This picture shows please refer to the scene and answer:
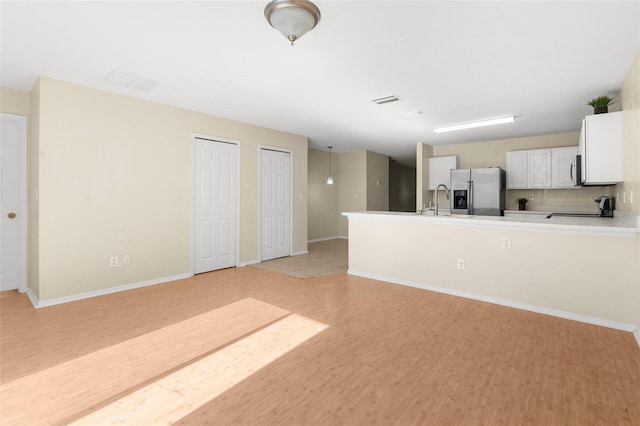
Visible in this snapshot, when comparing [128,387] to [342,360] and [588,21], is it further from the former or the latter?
[588,21]

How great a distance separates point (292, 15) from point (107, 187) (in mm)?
3326

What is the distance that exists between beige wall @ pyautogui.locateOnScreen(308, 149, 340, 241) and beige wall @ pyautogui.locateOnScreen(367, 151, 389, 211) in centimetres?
100

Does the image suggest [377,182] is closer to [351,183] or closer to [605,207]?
[351,183]

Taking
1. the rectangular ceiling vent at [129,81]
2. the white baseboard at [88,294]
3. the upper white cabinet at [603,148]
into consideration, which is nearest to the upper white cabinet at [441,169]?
the upper white cabinet at [603,148]

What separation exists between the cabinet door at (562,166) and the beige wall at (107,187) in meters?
6.34

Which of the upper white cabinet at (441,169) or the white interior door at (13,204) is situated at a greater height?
the upper white cabinet at (441,169)

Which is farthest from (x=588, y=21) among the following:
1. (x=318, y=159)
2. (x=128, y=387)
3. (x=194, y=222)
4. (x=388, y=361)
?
(x=318, y=159)

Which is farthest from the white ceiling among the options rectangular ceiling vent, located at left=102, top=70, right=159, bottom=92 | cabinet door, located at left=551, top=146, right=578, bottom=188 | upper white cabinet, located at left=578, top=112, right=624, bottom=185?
cabinet door, located at left=551, top=146, right=578, bottom=188

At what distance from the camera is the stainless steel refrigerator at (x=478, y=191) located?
20.2 feet

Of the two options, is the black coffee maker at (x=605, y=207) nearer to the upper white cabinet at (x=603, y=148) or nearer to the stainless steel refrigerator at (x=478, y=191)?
the upper white cabinet at (x=603, y=148)

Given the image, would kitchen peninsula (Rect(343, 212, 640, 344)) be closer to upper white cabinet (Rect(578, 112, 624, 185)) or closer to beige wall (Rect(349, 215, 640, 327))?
beige wall (Rect(349, 215, 640, 327))

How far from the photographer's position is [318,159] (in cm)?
865

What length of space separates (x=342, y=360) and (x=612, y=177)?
3719 millimetres

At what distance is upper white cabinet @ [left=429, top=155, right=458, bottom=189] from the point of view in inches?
286
